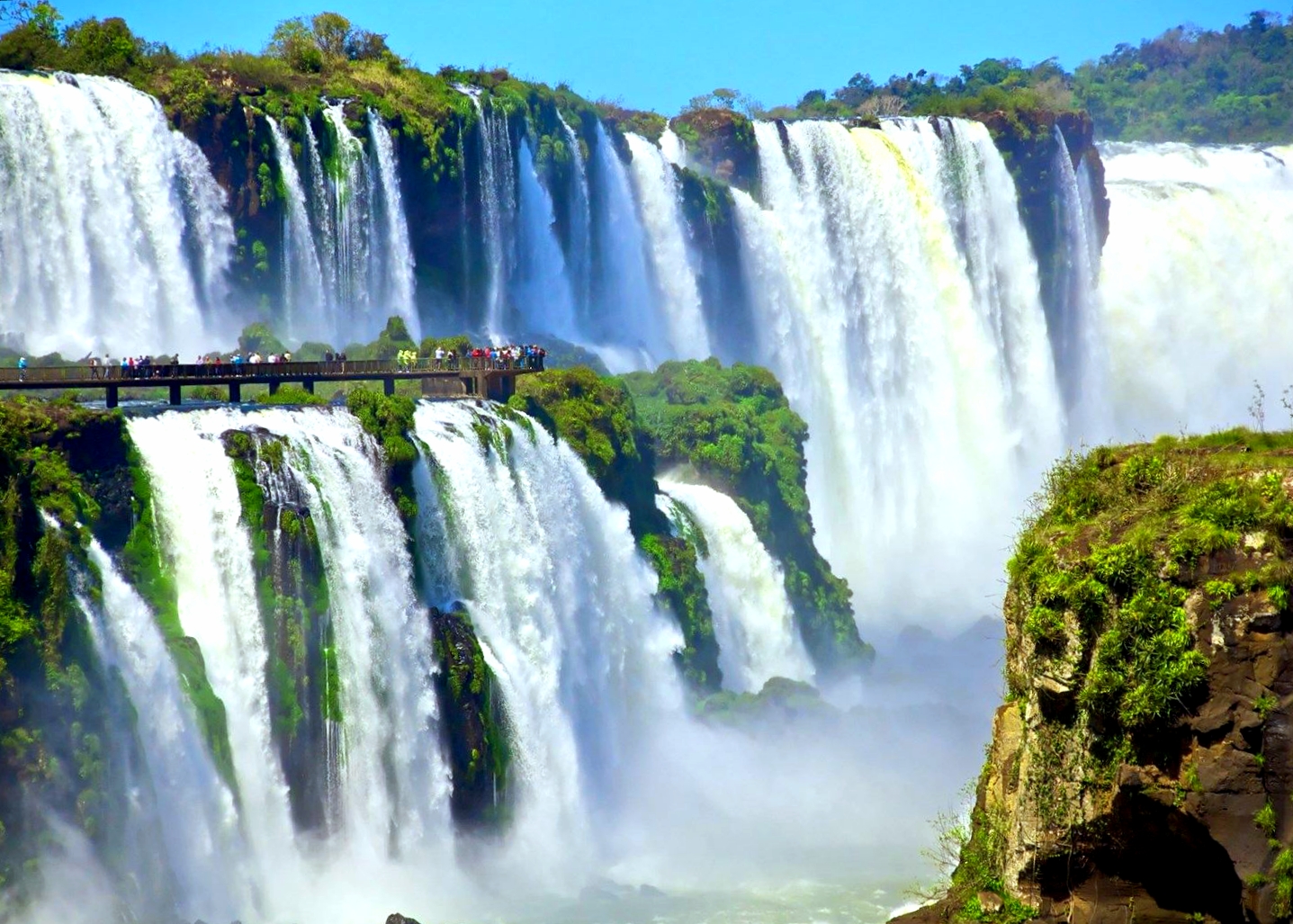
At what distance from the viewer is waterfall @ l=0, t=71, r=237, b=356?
4041 centimetres

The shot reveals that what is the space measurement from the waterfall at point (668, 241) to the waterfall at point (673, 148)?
266 cm

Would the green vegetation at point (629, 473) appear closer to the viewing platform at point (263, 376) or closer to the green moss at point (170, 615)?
the viewing platform at point (263, 376)

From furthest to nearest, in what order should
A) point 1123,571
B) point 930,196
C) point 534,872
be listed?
point 930,196 → point 534,872 → point 1123,571

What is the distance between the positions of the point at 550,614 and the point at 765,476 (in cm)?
1340

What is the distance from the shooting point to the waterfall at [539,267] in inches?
2098

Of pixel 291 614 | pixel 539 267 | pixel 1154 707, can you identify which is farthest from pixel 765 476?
pixel 1154 707

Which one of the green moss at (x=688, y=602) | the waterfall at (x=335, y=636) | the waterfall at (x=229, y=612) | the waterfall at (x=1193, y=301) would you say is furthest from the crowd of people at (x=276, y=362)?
the waterfall at (x=1193, y=301)

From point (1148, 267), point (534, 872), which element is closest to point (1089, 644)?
point (534, 872)

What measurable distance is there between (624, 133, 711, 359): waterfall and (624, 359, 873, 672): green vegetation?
8.18 meters

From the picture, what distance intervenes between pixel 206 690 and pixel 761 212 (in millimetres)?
36667

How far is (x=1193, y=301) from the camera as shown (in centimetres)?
7944

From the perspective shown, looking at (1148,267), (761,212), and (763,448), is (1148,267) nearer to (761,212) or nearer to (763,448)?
(761,212)

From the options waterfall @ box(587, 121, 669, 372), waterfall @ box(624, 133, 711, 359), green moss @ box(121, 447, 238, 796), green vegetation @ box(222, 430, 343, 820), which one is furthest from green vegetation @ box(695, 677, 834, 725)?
waterfall @ box(624, 133, 711, 359)

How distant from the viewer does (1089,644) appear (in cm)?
1544
